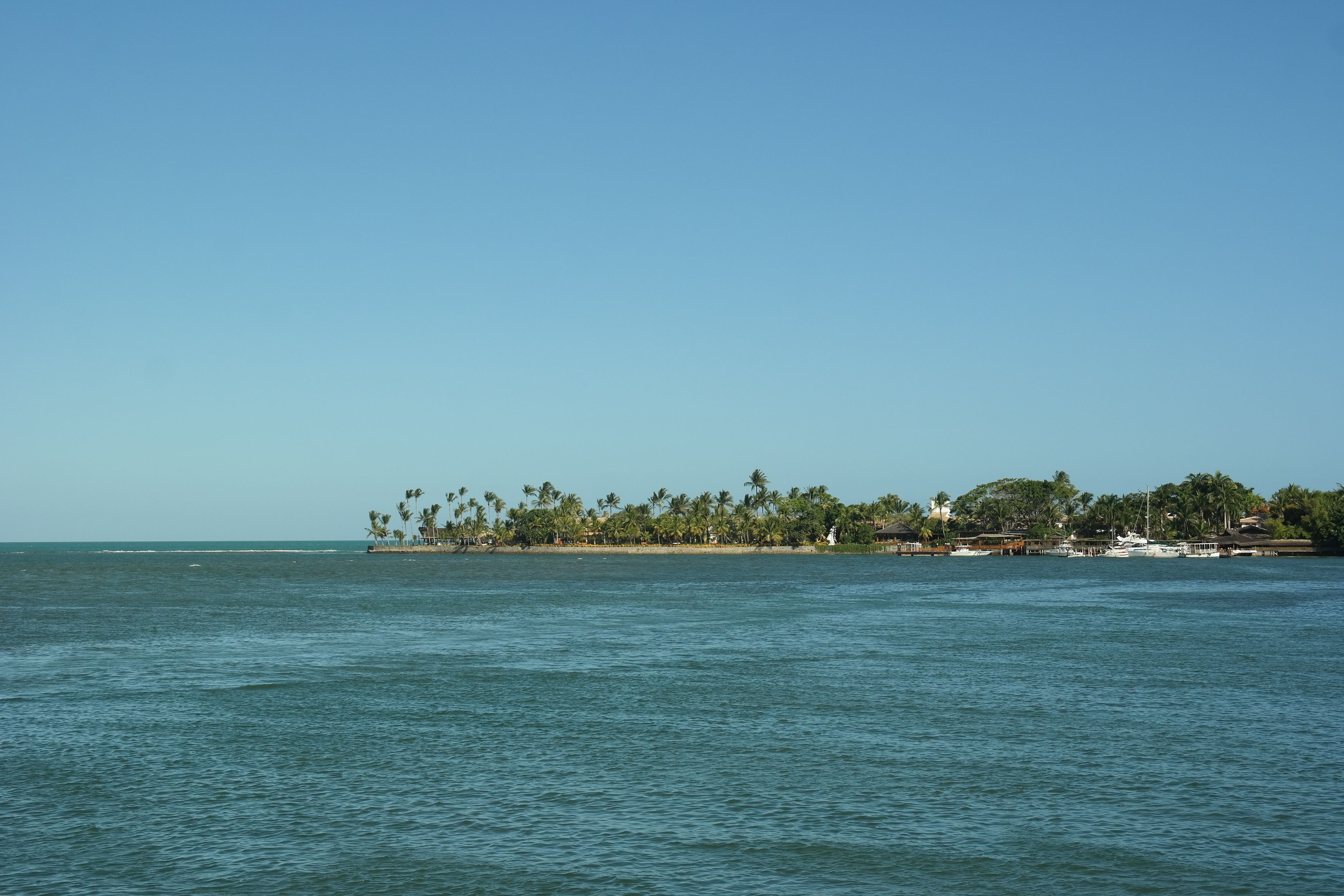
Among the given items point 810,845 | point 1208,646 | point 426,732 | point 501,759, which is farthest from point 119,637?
point 1208,646

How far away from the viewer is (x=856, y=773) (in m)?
23.7

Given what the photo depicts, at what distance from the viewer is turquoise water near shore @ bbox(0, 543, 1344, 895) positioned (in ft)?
57.8

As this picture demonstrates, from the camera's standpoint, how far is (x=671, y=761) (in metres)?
25.2

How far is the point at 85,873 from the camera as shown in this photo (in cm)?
1722

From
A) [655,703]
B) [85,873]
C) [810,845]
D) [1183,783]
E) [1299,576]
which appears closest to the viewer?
[85,873]

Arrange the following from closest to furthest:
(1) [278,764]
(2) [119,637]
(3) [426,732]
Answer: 1. (1) [278,764]
2. (3) [426,732]
3. (2) [119,637]

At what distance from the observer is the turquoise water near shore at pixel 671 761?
694 inches

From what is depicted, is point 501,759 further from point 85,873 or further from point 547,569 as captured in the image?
point 547,569

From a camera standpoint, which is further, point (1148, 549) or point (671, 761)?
point (1148, 549)

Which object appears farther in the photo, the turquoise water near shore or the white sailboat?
the white sailboat

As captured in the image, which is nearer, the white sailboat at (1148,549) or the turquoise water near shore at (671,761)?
the turquoise water near shore at (671,761)

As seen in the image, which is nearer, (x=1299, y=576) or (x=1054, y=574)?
(x=1299, y=576)

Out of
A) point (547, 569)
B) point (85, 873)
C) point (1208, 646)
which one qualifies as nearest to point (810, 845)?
point (85, 873)

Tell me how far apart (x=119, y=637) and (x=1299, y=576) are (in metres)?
120
